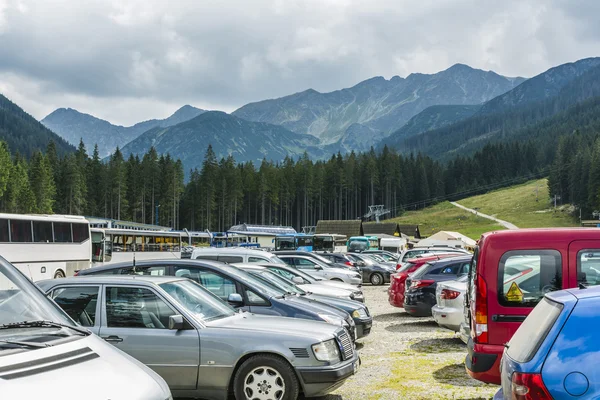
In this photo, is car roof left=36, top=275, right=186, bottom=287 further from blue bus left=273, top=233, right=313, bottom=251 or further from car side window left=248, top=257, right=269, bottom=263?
blue bus left=273, top=233, right=313, bottom=251

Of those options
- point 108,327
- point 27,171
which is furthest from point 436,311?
point 27,171

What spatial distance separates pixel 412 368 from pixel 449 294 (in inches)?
112

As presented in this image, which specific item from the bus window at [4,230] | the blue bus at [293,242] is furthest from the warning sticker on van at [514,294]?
the blue bus at [293,242]

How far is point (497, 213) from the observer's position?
138875mm

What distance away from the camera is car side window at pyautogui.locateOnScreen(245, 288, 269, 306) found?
10.3m

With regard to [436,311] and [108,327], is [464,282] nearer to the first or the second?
[436,311]

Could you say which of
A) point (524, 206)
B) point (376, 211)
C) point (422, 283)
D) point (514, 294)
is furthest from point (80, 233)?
point (524, 206)

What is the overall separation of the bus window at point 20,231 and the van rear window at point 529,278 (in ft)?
89.0

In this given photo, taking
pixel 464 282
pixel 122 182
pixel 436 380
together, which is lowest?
pixel 436 380

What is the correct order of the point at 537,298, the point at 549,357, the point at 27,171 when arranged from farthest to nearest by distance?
the point at 27,171
the point at 537,298
the point at 549,357

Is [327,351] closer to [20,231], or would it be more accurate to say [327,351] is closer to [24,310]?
[24,310]

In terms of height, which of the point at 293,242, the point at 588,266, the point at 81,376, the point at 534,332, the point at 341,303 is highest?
the point at 588,266

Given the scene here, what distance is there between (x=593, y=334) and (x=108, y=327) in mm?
5974

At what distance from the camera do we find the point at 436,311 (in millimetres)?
13375
